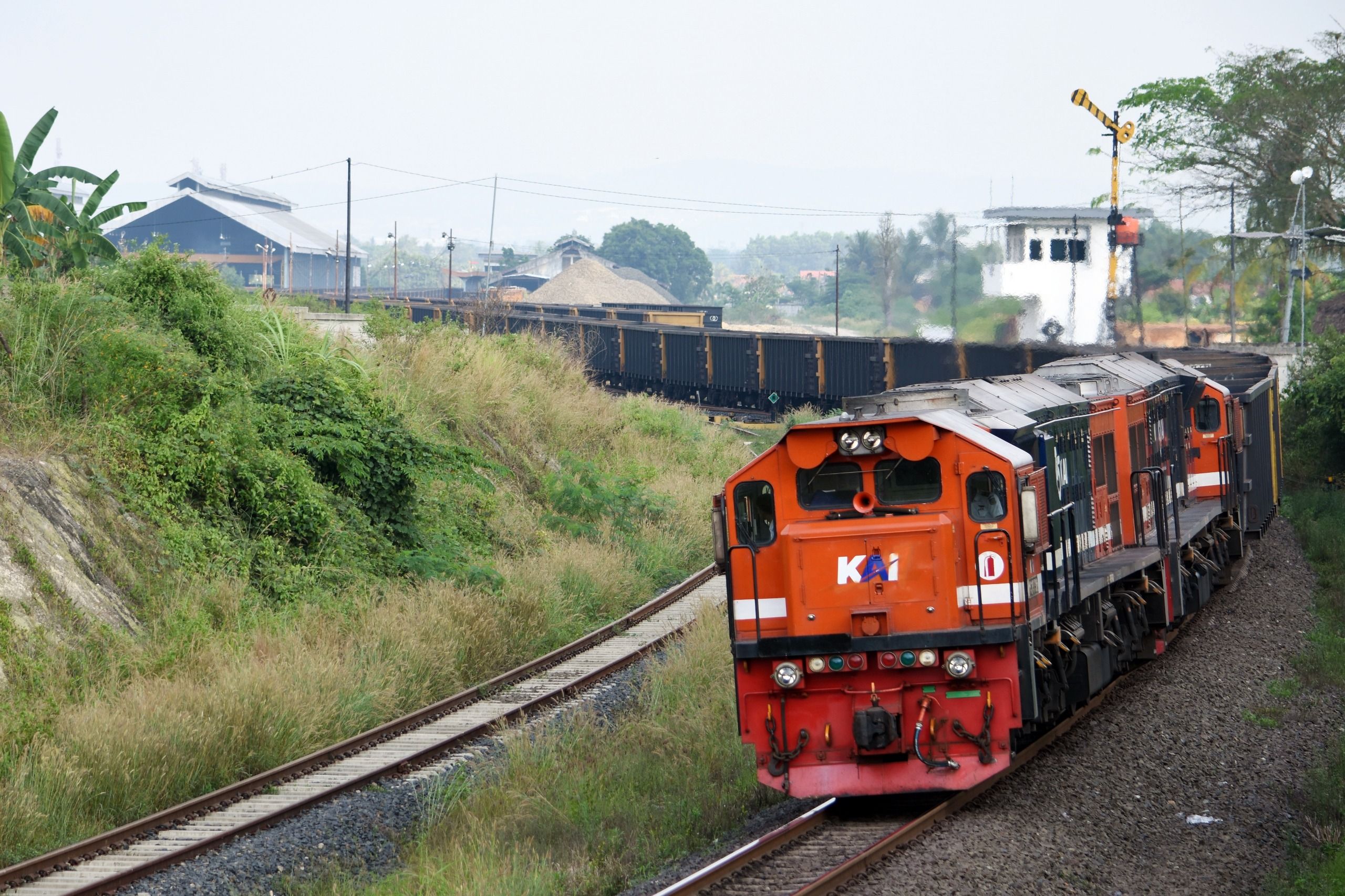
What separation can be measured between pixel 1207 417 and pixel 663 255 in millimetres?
134693

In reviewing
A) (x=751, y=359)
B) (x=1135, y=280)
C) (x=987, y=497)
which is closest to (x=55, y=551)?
(x=987, y=497)

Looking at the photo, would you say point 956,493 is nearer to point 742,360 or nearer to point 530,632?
point 530,632

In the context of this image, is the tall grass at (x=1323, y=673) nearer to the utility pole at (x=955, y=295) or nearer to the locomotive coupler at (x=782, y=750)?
the locomotive coupler at (x=782, y=750)

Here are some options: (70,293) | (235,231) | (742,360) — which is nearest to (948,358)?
(742,360)

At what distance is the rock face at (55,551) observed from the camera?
12125 millimetres

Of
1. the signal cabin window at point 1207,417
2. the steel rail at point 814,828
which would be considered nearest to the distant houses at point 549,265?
the signal cabin window at point 1207,417

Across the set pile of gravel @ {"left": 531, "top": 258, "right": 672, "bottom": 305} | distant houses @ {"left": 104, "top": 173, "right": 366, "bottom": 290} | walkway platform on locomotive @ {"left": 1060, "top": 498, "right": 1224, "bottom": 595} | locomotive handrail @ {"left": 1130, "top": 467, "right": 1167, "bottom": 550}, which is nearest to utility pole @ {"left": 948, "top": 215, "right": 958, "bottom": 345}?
walkway platform on locomotive @ {"left": 1060, "top": 498, "right": 1224, "bottom": 595}

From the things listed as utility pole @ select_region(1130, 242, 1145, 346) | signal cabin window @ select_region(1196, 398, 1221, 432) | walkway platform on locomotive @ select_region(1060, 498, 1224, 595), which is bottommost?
walkway platform on locomotive @ select_region(1060, 498, 1224, 595)

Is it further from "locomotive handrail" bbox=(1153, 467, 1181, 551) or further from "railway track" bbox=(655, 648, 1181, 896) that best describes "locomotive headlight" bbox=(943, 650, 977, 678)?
"locomotive handrail" bbox=(1153, 467, 1181, 551)

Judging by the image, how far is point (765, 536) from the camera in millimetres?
9570

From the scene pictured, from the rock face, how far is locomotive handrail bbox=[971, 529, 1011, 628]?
822 centimetres

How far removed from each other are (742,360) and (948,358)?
850cm

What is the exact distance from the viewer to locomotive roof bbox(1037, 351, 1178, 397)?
46.0 ft

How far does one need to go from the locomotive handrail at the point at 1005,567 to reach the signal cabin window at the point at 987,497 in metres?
0.10
